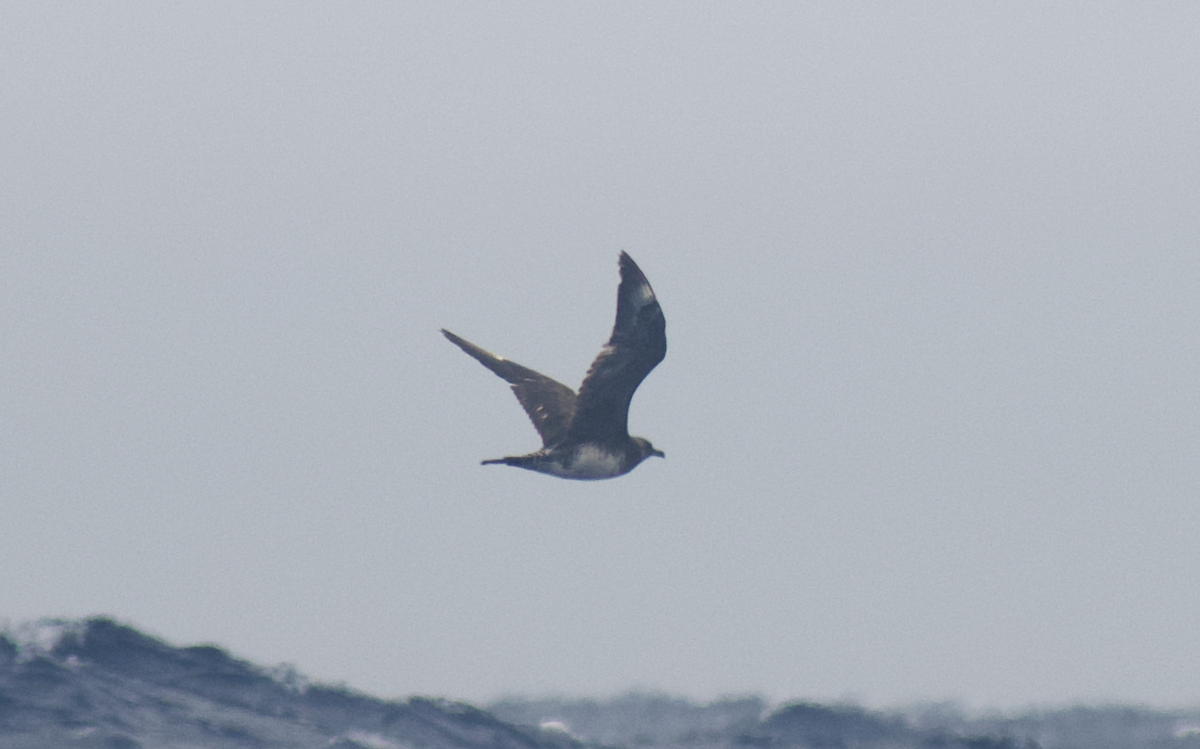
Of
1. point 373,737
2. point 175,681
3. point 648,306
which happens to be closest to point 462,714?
point 373,737

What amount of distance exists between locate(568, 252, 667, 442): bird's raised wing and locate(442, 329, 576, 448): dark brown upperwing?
39cm

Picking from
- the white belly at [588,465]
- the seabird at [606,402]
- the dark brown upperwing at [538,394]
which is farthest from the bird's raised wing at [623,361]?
the dark brown upperwing at [538,394]

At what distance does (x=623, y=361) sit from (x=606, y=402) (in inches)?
23.9

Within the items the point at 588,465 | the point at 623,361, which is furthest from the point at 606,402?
the point at 588,465

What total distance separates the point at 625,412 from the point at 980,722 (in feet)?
68.2

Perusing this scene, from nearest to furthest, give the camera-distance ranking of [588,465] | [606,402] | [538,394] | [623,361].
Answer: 1. [623,361]
2. [606,402]
3. [588,465]
4. [538,394]

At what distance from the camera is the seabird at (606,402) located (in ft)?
40.0

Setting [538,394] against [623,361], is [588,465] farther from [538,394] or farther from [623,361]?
[538,394]

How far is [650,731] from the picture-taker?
89.6ft

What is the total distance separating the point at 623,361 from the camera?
12461 millimetres

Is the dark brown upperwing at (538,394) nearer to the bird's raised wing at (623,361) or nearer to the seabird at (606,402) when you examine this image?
the seabird at (606,402)

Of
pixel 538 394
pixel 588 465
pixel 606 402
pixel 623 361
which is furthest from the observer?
pixel 538 394

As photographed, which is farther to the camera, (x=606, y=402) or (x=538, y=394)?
(x=538, y=394)

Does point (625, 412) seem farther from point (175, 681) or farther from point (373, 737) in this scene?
point (175, 681)
